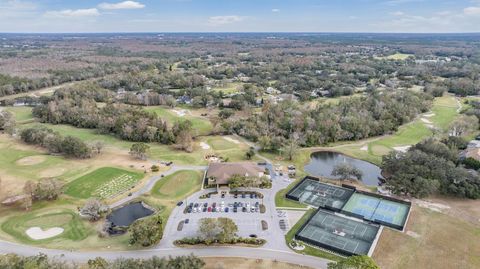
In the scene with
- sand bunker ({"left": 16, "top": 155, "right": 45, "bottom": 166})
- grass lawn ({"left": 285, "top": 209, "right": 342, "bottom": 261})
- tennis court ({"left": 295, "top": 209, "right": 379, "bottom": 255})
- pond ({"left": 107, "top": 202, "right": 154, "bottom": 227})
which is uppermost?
sand bunker ({"left": 16, "top": 155, "right": 45, "bottom": 166})

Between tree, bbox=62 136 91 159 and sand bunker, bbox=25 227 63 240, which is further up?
tree, bbox=62 136 91 159

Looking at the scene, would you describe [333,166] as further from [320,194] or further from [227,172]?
[227,172]

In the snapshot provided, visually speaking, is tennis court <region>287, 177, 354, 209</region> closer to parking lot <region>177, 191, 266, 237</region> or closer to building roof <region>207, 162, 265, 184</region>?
parking lot <region>177, 191, 266, 237</region>

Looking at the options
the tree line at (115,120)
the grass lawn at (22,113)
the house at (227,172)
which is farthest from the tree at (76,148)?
the grass lawn at (22,113)

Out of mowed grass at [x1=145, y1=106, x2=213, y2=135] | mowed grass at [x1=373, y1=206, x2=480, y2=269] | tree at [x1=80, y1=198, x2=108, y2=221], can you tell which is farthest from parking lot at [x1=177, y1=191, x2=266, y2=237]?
mowed grass at [x1=145, y1=106, x2=213, y2=135]

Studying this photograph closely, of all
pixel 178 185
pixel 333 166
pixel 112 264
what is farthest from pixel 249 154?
pixel 112 264

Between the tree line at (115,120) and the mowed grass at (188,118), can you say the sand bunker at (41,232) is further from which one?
the mowed grass at (188,118)
